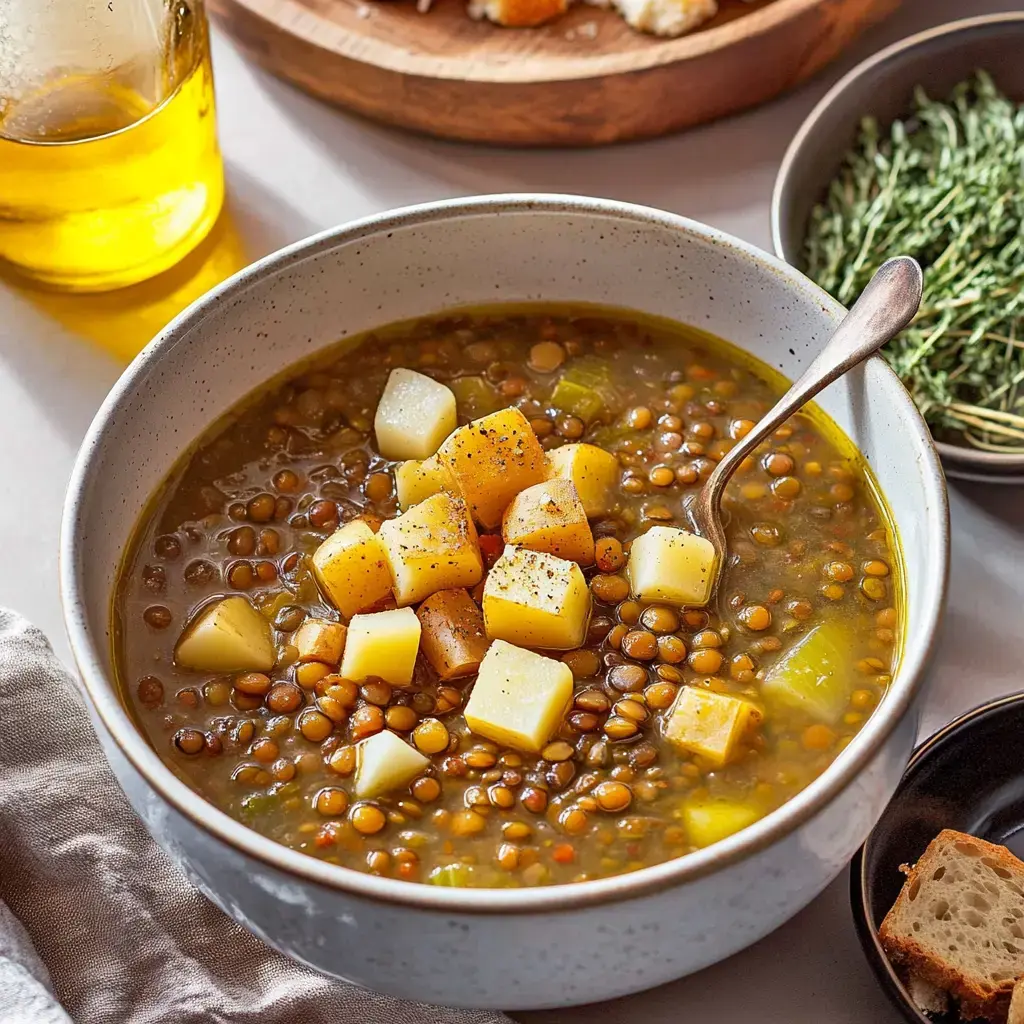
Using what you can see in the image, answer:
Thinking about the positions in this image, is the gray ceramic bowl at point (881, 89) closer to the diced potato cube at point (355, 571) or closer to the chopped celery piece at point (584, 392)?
the chopped celery piece at point (584, 392)

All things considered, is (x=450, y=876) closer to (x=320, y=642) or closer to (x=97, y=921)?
(x=320, y=642)

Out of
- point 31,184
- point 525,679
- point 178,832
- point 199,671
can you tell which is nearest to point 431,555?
point 525,679

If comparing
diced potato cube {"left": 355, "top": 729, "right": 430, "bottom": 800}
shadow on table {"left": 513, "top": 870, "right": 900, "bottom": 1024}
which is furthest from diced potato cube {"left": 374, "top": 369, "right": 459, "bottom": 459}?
shadow on table {"left": 513, "top": 870, "right": 900, "bottom": 1024}

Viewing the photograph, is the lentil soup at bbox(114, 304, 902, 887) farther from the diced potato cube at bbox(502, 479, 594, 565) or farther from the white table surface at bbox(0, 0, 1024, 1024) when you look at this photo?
the white table surface at bbox(0, 0, 1024, 1024)

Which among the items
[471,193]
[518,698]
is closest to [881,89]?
[471,193]

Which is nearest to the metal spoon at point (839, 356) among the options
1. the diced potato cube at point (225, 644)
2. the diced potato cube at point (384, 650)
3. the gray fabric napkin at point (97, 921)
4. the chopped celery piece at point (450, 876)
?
the diced potato cube at point (384, 650)

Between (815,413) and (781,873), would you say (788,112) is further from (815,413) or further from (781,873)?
(781,873)

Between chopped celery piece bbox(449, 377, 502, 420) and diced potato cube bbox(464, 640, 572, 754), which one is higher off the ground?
chopped celery piece bbox(449, 377, 502, 420)
